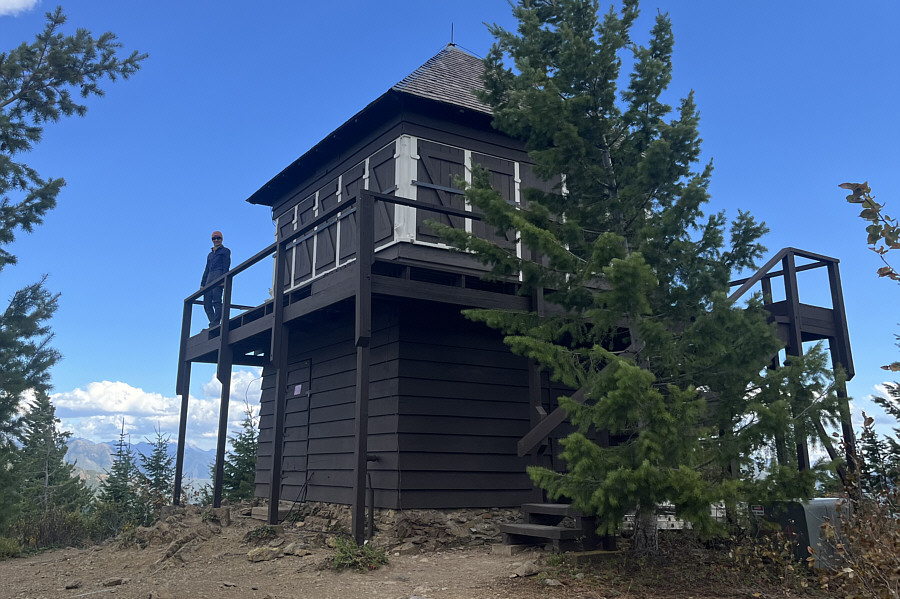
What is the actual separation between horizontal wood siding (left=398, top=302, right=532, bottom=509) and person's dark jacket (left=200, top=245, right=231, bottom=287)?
561 cm

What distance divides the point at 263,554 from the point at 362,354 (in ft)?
9.76

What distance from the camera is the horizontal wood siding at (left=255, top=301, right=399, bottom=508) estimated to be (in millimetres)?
10328

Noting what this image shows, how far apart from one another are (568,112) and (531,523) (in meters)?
4.84

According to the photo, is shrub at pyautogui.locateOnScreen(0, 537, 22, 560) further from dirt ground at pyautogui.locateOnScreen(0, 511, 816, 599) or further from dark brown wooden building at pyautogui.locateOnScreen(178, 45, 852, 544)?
dark brown wooden building at pyautogui.locateOnScreen(178, 45, 852, 544)

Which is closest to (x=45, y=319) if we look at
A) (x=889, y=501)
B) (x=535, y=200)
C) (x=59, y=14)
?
(x=59, y=14)

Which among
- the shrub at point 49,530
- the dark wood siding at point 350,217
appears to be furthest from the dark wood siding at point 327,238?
the shrub at point 49,530

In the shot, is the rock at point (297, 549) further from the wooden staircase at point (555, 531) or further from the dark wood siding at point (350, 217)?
the dark wood siding at point (350, 217)

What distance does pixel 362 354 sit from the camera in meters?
9.01

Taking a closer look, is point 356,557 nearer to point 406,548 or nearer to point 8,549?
point 406,548

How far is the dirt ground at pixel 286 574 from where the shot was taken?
664 centimetres

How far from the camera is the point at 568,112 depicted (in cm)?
777

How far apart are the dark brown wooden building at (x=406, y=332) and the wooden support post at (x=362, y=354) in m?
0.02

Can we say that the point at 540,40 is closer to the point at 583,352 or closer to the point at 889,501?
the point at 583,352

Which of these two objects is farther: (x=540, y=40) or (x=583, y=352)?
(x=540, y=40)
